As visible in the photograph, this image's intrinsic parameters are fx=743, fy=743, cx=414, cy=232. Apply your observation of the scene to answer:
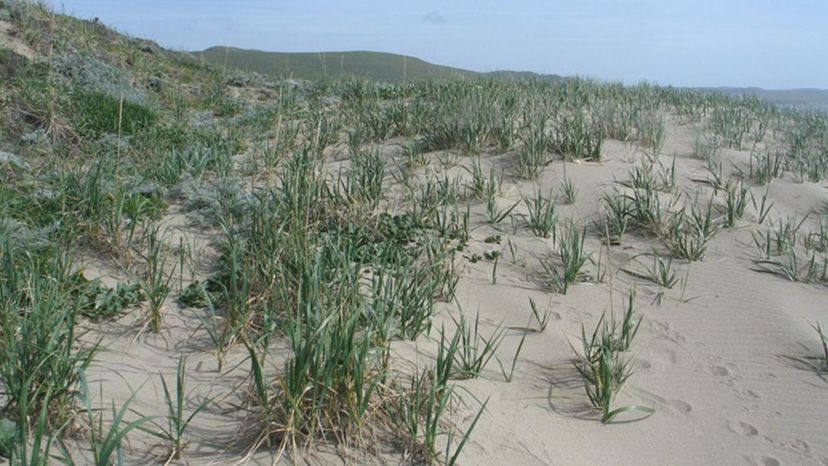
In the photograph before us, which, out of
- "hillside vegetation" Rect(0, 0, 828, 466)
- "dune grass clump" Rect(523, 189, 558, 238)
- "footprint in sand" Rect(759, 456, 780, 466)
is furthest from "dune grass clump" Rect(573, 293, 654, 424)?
"dune grass clump" Rect(523, 189, 558, 238)

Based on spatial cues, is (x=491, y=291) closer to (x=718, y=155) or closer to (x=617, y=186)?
(x=617, y=186)

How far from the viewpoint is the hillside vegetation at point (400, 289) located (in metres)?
2.89

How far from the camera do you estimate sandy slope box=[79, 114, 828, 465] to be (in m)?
3.16

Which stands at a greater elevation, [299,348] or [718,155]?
[718,155]

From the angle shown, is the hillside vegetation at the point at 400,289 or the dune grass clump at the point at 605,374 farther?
the dune grass clump at the point at 605,374

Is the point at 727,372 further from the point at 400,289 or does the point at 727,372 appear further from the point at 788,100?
the point at 788,100

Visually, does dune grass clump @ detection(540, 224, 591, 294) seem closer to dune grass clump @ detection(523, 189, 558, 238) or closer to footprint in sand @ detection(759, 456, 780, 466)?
dune grass clump @ detection(523, 189, 558, 238)

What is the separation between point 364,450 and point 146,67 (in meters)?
8.64

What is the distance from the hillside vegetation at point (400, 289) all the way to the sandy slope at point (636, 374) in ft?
0.05

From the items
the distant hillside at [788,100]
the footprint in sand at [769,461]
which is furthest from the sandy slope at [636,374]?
the distant hillside at [788,100]

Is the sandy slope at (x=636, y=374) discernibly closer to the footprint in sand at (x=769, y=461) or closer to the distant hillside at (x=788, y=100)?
the footprint in sand at (x=769, y=461)

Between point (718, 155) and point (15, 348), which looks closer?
point (15, 348)

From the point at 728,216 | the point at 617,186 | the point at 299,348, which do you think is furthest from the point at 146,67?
the point at 299,348

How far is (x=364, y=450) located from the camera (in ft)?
9.41
